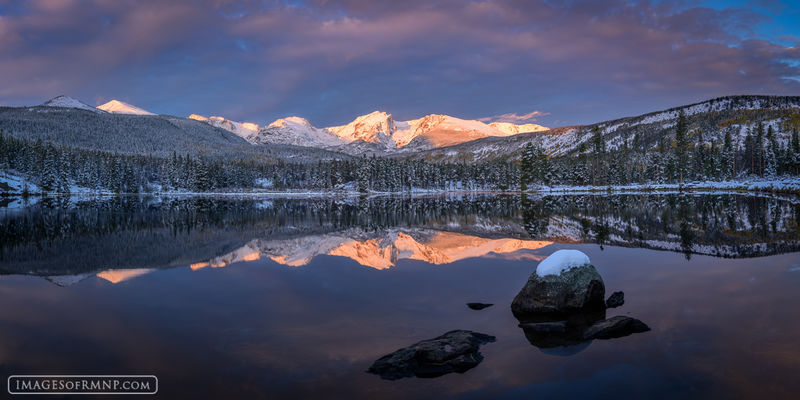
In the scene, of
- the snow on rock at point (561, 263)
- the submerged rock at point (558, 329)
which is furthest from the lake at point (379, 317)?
the snow on rock at point (561, 263)

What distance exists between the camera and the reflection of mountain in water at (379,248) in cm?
2508

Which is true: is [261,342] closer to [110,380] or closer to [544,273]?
[110,380]

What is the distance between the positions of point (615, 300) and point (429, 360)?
27.3 feet

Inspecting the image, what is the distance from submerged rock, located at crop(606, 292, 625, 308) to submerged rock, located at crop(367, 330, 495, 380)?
642cm

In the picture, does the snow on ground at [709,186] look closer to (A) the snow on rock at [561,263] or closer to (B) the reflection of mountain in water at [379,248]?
(B) the reflection of mountain in water at [379,248]

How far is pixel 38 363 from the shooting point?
1031 cm

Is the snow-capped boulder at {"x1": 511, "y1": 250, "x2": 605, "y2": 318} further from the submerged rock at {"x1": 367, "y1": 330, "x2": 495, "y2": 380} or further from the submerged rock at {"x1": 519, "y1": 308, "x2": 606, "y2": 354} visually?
the submerged rock at {"x1": 367, "y1": 330, "x2": 495, "y2": 380}

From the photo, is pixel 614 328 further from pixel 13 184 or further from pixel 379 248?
pixel 13 184

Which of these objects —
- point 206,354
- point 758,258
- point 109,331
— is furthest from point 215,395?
point 758,258

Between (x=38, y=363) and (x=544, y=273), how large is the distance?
47.1 ft

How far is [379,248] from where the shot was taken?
29.1 metres

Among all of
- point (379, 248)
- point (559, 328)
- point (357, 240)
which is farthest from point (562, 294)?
point (357, 240)

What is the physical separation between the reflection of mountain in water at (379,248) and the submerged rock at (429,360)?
1191cm

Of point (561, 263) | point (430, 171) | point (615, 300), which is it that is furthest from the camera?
point (430, 171)
